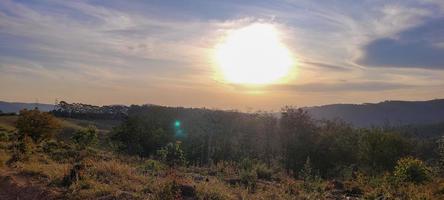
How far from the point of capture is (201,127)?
190 ft

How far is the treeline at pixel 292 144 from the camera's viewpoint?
30.8 m

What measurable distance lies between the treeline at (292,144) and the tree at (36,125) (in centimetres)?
614

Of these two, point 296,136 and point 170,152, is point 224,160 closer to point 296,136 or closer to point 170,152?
point 296,136

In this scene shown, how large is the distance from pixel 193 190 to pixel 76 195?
250 cm

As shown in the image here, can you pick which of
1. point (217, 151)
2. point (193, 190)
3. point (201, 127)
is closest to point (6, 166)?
point (193, 190)

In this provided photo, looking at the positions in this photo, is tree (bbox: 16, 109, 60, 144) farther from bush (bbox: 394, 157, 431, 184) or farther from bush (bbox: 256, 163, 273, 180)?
bush (bbox: 394, 157, 431, 184)

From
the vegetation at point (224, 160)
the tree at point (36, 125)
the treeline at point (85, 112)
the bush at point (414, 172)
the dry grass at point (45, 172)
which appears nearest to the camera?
the vegetation at point (224, 160)

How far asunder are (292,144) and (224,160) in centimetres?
524

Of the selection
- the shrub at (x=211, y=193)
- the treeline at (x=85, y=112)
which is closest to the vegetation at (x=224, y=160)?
the shrub at (x=211, y=193)

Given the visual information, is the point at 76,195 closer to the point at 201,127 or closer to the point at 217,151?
the point at 217,151

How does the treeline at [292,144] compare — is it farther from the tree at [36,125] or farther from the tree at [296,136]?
the tree at [36,125]

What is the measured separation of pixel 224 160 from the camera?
115 ft

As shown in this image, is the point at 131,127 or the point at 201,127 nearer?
the point at 131,127

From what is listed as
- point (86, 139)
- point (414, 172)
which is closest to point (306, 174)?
point (414, 172)
